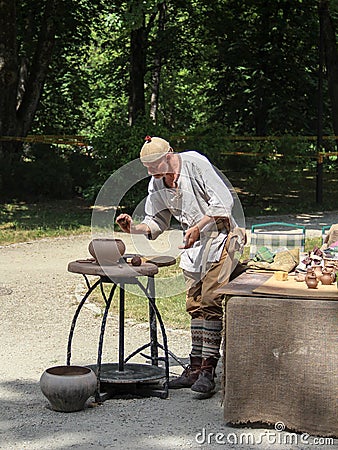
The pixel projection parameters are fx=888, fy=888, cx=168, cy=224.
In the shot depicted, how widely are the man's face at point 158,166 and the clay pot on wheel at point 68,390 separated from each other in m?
1.31

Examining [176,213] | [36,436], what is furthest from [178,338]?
[36,436]

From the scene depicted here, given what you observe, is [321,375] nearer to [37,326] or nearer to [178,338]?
[178,338]

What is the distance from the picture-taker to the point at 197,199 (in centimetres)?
559

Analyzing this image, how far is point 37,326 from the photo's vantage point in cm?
792

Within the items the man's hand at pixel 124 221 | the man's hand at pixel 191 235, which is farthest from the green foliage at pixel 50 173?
the man's hand at pixel 191 235

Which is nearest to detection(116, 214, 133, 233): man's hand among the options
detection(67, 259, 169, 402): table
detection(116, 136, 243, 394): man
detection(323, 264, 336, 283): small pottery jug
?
detection(116, 136, 243, 394): man

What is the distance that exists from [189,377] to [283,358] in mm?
1202

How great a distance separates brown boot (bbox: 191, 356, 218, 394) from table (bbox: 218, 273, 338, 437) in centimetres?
61

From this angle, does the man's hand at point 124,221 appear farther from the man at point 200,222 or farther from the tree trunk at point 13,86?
the tree trunk at point 13,86

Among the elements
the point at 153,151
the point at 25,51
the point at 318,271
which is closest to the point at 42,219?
the point at 25,51

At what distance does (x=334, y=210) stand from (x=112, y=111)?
67.2 ft

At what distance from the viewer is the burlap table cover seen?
187 inches

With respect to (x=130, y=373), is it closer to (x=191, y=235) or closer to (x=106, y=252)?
(x=106, y=252)

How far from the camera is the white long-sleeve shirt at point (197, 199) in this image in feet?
18.0
